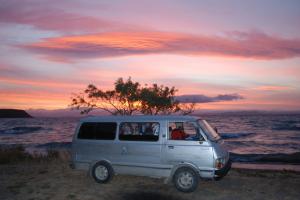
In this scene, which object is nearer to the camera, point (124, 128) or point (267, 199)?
point (267, 199)

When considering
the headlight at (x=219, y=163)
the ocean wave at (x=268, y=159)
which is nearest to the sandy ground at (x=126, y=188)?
the headlight at (x=219, y=163)

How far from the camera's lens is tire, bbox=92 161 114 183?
12.7 metres

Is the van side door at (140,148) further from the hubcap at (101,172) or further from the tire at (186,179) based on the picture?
the tire at (186,179)

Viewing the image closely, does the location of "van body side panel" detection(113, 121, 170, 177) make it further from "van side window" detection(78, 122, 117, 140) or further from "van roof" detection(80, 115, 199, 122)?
"van side window" detection(78, 122, 117, 140)

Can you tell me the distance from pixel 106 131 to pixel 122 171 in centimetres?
152

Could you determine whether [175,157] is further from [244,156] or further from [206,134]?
[244,156]

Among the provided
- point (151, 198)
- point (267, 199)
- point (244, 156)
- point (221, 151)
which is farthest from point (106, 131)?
point (244, 156)

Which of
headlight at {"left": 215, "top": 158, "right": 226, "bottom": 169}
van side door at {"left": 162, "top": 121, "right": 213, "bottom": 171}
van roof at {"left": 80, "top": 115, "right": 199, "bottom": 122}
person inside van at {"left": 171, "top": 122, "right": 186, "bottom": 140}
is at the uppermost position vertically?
van roof at {"left": 80, "top": 115, "right": 199, "bottom": 122}

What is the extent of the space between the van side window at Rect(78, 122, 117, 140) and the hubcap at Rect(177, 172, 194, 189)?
278 cm

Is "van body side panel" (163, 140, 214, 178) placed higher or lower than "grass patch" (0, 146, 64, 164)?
higher

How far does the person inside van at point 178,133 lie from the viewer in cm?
1174

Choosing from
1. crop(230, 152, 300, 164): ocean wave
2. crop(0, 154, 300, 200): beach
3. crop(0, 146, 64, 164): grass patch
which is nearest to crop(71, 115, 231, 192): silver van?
crop(0, 154, 300, 200): beach

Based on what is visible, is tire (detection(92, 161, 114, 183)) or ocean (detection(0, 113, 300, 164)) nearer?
tire (detection(92, 161, 114, 183))

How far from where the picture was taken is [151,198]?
10.8 metres
